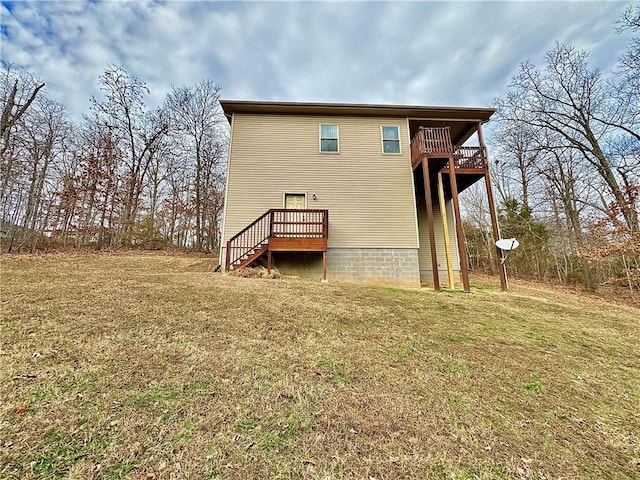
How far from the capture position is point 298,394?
2715 millimetres

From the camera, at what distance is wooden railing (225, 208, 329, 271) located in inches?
362

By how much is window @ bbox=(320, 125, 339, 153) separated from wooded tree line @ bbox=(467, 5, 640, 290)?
33.3ft

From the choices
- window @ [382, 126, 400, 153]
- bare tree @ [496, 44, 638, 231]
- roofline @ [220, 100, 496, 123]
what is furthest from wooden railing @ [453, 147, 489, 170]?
Result: bare tree @ [496, 44, 638, 231]

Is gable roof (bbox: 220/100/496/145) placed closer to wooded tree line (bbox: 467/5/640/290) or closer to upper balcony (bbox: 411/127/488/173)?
upper balcony (bbox: 411/127/488/173)

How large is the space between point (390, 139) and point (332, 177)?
9.23 feet

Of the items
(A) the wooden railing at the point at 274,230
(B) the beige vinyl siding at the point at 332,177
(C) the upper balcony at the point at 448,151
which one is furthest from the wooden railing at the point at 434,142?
(A) the wooden railing at the point at 274,230

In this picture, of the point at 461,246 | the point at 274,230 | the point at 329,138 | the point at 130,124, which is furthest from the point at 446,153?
the point at 130,124

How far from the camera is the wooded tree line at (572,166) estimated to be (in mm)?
10852

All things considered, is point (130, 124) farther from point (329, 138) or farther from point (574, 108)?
point (574, 108)

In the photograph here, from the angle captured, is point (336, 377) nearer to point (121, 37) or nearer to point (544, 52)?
point (121, 37)

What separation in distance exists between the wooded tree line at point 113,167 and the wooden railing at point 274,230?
9004mm

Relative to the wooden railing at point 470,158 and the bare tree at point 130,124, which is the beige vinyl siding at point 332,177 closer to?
the wooden railing at point 470,158

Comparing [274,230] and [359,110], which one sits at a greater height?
[359,110]

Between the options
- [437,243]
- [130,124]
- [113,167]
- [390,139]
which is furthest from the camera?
[130,124]
